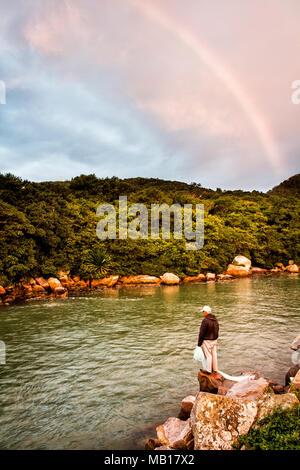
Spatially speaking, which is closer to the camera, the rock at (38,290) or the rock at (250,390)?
the rock at (250,390)

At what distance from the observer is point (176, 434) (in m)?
5.49

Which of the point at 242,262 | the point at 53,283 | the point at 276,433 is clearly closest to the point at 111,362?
the point at 276,433

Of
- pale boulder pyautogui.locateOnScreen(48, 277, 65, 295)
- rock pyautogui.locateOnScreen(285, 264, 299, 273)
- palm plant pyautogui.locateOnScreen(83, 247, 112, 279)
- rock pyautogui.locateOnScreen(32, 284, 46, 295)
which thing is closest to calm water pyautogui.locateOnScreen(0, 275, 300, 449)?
pale boulder pyautogui.locateOnScreen(48, 277, 65, 295)

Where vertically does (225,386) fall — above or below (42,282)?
below

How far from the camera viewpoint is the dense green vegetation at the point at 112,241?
25.2 metres

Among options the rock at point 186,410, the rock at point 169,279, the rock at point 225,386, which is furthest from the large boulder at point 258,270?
the rock at point 186,410

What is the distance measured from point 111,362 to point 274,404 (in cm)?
655

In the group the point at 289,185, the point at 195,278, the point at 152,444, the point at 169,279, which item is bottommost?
the point at 152,444

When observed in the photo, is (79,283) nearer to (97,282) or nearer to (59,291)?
(97,282)

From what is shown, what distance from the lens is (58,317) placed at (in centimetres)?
1738

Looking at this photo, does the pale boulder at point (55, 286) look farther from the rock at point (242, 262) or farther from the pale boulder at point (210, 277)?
the rock at point (242, 262)

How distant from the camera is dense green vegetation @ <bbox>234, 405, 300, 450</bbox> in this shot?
407 centimetres

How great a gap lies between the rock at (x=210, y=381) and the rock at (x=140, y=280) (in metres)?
25.9

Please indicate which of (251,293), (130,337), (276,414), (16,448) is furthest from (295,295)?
(16,448)
